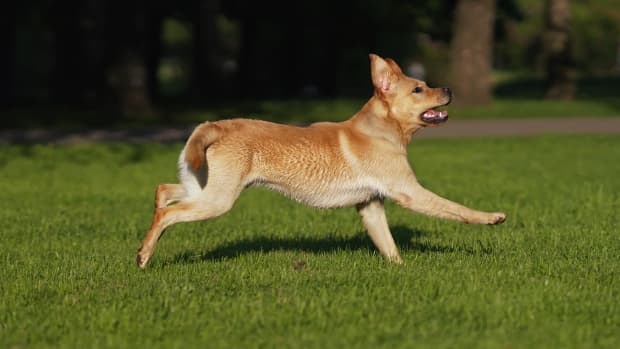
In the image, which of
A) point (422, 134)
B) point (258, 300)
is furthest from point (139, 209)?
point (422, 134)

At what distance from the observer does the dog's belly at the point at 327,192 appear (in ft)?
22.7

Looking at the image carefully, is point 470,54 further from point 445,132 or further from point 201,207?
point 201,207

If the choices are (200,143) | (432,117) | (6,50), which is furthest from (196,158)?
(6,50)

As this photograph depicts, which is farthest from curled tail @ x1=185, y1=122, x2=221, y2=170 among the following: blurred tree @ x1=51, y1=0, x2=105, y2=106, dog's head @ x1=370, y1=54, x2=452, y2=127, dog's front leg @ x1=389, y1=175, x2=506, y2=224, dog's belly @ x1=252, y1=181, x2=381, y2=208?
blurred tree @ x1=51, y1=0, x2=105, y2=106

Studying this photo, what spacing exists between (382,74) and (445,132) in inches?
543

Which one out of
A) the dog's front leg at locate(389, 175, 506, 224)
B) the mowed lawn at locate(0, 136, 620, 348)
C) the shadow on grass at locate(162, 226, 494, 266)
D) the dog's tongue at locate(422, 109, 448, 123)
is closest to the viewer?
the mowed lawn at locate(0, 136, 620, 348)

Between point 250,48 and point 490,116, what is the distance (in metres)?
18.3

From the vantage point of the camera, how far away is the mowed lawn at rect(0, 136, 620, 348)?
5.22m

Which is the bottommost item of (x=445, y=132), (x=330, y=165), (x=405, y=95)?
(x=445, y=132)

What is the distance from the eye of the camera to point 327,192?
6.97 metres

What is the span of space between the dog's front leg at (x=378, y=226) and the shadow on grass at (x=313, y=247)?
0.53 metres

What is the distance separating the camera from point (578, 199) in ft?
35.2

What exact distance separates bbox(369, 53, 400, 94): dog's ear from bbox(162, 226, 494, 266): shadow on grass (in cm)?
140

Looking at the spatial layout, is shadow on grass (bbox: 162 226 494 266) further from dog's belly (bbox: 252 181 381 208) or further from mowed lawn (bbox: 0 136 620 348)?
dog's belly (bbox: 252 181 381 208)
